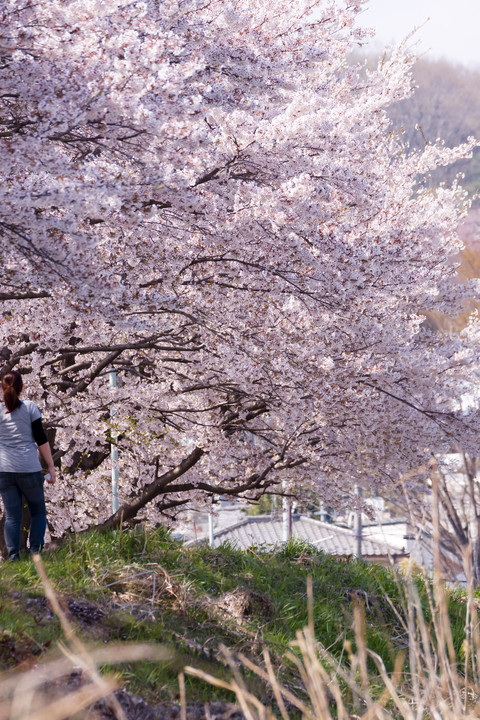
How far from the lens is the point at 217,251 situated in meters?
8.81

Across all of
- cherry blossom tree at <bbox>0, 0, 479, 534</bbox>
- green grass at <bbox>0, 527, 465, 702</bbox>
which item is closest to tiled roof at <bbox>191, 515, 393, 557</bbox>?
cherry blossom tree at <bbox>0, 0, 479, 534</bbox>

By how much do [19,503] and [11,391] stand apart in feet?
3.07

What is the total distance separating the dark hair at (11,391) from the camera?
635 cm

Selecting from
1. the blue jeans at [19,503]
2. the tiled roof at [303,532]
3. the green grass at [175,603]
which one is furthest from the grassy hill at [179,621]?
A: the tiled roof at [303,532]

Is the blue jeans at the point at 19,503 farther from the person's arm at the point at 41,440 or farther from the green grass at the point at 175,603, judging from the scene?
the green grass at the point at 175,603

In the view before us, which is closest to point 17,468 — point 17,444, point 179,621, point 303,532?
point 17,444

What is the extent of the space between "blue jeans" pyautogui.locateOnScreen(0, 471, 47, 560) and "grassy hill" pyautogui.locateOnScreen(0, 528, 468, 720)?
454 mm

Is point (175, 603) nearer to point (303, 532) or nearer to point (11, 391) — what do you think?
point (11, 391)

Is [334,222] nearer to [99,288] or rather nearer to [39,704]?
[99,288]

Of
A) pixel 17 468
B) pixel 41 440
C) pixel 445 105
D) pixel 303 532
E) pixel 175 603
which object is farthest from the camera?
pixel 445 105

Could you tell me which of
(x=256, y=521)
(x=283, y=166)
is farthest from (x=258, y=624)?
(x=256, y=521)

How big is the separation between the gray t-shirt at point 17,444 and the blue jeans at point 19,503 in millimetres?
72

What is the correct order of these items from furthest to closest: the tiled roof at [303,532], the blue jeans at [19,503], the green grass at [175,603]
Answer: the tiled roof at [303,532] < the blue jeans at [19,503] < the green grass at [175,603]

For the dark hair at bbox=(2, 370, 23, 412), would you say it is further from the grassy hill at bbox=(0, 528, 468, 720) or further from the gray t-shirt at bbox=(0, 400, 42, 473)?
the grassy hill at bbox=(0, 528, 468, 720)
